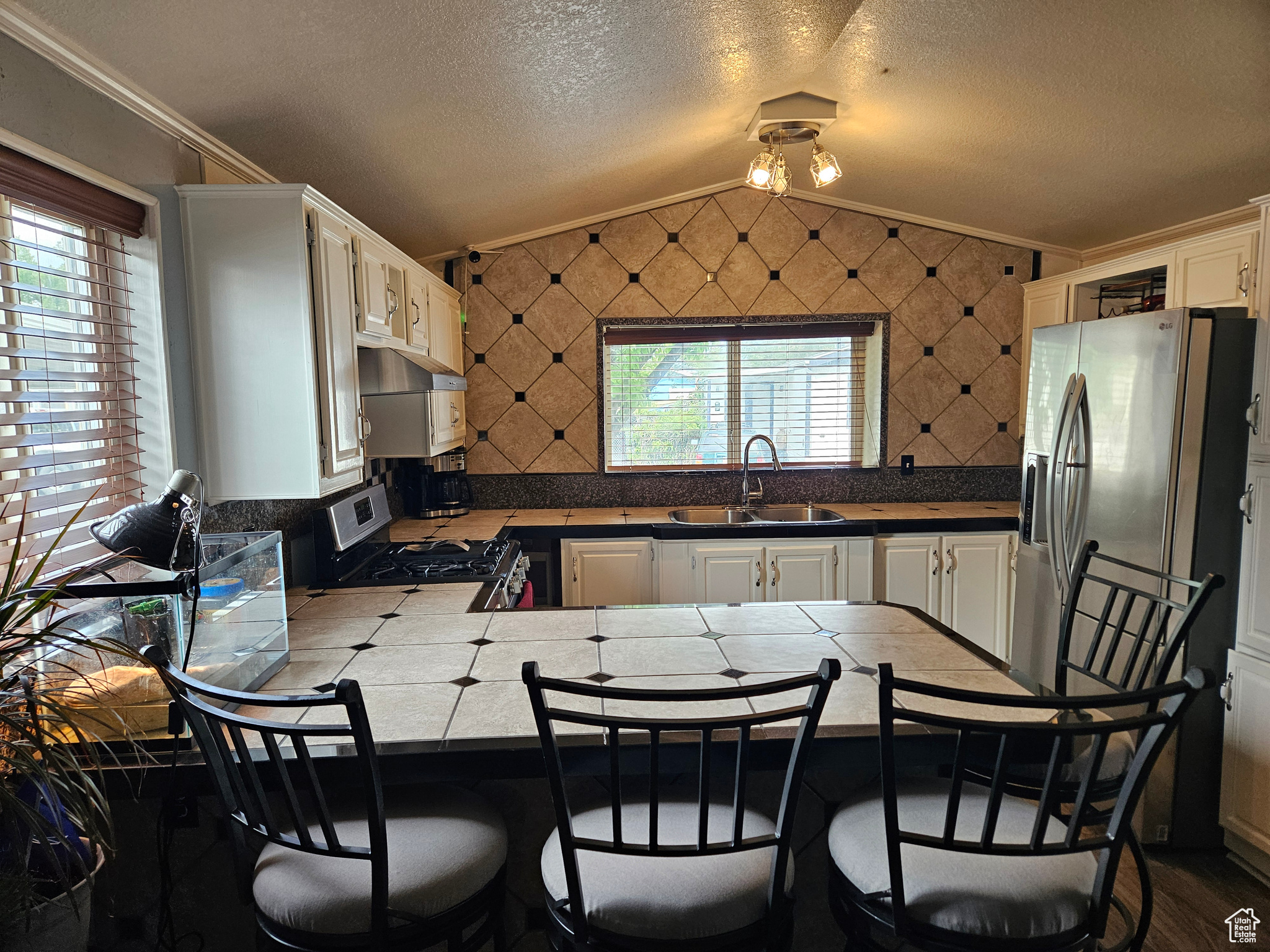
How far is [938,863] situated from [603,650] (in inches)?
35.1

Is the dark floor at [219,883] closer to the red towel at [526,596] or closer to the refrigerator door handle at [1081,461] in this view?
the red towel at [526,596]

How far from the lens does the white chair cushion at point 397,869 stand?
1.25 m

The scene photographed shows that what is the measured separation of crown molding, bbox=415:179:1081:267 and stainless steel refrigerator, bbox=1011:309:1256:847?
157 centimetres

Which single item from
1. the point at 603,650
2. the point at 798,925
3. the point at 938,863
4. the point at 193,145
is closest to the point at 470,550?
the point at 603,650

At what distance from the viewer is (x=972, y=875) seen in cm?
128

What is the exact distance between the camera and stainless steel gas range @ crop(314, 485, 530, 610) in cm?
272

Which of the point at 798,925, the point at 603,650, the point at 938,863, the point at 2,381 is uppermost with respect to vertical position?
the point at 2,381

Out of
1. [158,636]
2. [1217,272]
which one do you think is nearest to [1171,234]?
[1217,272]

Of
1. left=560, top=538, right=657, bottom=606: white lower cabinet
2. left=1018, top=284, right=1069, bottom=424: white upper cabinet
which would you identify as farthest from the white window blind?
left=1018, top=284, right=1069, bottom=424: white upper cabinet

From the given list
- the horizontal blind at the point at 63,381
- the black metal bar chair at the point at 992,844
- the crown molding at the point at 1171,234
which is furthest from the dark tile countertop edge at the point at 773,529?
the black metal bar chair at the point at 992,844

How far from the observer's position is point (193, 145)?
2.07 meters

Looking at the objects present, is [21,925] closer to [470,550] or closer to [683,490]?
[470,550]

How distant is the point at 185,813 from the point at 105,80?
1527mm

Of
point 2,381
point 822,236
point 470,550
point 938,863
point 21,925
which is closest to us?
point 21,925
